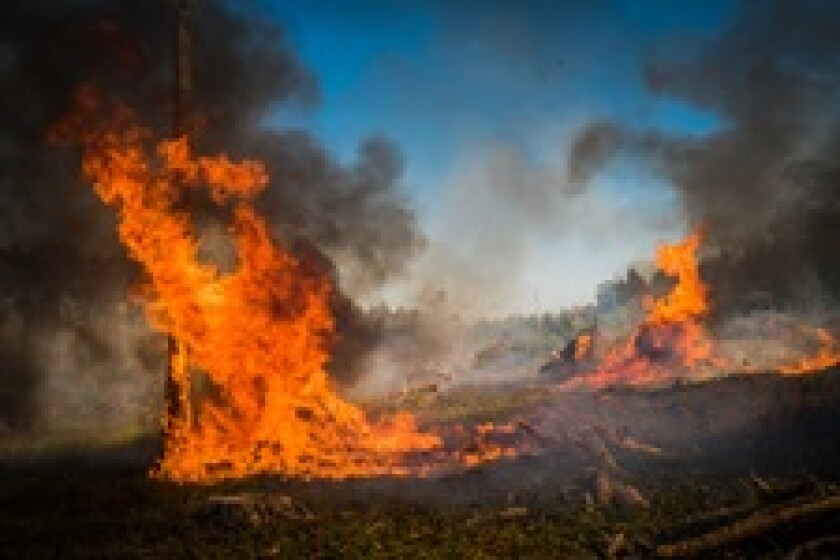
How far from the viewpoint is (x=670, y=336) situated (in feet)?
176

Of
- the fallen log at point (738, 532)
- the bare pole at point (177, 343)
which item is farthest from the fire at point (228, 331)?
the fallen log at point (738, 532)

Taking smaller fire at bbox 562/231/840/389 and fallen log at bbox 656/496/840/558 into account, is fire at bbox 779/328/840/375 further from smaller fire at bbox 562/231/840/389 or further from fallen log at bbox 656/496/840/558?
fallen log at bbox 656/496/840/558

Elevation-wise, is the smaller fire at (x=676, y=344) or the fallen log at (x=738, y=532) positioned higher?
the smaller fire at (x=676, y=344)

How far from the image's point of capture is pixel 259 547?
18516mm

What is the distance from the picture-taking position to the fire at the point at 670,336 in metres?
52.3

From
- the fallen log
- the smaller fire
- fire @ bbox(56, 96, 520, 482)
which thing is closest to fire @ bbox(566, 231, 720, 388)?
the smaller fire

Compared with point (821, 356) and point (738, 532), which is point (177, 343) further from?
point (821, 356)

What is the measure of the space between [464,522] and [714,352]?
137 feet

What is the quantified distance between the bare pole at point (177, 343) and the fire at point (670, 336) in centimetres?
3070

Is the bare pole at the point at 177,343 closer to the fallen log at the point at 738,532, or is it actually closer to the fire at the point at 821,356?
the fallen log at the point at 738,532

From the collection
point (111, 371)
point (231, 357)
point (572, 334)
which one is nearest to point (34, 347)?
point (111, 371)

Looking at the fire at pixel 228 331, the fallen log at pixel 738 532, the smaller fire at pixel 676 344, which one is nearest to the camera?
the fallen log at pixel 738 532

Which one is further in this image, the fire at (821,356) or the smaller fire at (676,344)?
the smaller fire at (676,344)

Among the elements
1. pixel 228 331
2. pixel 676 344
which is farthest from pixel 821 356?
pixel 228 331
